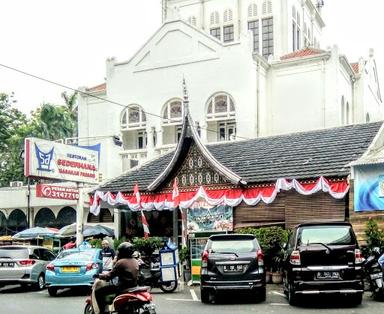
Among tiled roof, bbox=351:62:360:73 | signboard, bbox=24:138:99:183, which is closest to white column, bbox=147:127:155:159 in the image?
signboard, bbox=24:138:99:183

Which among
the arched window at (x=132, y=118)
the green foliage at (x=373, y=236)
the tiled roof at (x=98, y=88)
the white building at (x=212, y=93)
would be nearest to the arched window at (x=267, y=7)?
the white building at (x=212, y=93)

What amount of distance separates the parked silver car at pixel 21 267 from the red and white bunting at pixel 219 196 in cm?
581

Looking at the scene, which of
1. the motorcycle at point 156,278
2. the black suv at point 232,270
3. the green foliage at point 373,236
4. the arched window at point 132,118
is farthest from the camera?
the arched window at point 132,118

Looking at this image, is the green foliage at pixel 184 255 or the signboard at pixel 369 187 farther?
the green foliage at pixel 184 255

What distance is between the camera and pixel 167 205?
2303cm

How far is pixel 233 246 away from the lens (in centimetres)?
1432

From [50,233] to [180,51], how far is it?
40.5 ft

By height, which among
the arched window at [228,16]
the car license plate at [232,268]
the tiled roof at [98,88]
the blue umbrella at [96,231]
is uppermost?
the arched window at [228,16]

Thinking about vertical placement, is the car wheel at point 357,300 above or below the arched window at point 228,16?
below

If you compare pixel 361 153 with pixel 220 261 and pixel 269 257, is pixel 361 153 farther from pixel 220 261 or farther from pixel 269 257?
pixel 220 261

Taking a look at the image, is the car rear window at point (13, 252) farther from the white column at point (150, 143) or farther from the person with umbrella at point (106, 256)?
the white column at point (150, 143)

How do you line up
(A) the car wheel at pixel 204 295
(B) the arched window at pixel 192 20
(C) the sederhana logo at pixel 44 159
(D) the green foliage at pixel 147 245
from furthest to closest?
(B) the arched window at pixel 192 20 → (C) the sederhana logo at pixel 44 159 → (D) the green foliage at pixel 147 245 → (A) the car wheel at pixel 204 295

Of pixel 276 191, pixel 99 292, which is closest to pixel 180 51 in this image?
pixel 276 191

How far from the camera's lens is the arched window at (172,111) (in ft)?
111
